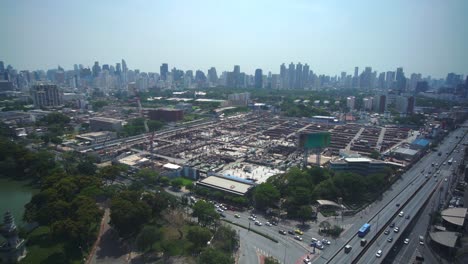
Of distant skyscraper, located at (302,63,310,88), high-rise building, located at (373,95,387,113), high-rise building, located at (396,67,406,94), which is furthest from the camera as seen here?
distant skyscraper, located at (302,63,310,88)

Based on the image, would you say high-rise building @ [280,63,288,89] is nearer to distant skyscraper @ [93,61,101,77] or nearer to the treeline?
distant skyscraper @ [93,61,101,77]

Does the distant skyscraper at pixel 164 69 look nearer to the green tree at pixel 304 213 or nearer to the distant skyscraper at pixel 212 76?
the distant skyscraper at pixel 212 76

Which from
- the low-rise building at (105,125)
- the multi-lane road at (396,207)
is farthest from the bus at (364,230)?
the low-rise building at (105,125)

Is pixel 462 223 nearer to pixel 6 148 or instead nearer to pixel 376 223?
pixel 376 223

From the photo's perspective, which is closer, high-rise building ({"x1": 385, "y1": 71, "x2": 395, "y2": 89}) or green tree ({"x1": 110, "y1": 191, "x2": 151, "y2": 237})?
green tree ({"x1": 110, "y1": 191, "x2": 151, "y2": 237})

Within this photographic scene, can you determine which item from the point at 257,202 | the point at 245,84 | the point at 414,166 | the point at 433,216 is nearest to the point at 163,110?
the point at 257,202

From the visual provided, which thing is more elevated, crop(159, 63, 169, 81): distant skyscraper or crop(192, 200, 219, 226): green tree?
crop(159, 63, 169, 81): distant skyscraper

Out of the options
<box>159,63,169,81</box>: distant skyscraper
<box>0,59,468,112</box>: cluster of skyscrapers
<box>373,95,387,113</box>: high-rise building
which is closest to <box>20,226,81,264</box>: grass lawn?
<box>373,95,387,113</box>: high-rise building

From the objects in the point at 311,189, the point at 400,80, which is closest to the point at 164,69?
the point at 400,80
